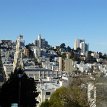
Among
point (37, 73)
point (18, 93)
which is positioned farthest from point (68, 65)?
point (18, 93)

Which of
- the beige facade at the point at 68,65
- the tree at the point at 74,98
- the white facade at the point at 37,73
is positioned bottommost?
the tree at the point at 74,98

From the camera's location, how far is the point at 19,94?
36812mm

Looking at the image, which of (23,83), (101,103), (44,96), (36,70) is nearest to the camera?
(101,103)

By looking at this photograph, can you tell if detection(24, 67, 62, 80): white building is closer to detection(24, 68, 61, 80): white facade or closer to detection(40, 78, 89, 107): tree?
detection(24, 68, 61, 80): white facade

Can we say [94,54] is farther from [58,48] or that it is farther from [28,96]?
[28,96]

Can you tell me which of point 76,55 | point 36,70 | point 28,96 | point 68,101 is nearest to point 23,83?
point 28,96

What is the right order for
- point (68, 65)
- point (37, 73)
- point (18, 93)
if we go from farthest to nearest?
point (68, 65) → point (37, 73) → point (18, 93)

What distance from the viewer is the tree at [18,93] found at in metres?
36.4

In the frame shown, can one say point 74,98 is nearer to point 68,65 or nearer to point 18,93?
point 18,93

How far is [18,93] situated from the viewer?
3728 centimetres

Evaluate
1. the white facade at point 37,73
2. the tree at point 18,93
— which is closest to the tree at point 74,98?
the tree at point 18,93

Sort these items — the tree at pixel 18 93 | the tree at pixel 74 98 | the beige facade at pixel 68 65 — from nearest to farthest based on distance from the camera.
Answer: the tree at pixel 74 98 < the tree at pixel 18 93 < the beige facade at pixel 68 65

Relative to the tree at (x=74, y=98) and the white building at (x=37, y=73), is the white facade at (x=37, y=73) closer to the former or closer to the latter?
the white building at (x=37, y=73)

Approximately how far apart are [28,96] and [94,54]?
525 feet
